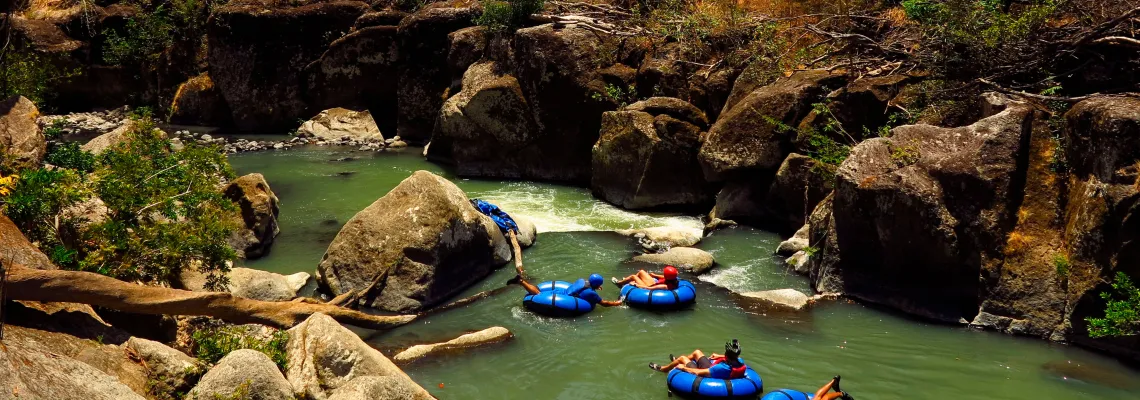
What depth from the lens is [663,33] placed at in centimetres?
2153

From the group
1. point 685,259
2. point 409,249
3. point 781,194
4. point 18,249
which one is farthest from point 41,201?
point 781,194

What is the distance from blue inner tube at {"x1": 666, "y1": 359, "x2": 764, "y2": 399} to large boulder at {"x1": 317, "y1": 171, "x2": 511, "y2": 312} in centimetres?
473

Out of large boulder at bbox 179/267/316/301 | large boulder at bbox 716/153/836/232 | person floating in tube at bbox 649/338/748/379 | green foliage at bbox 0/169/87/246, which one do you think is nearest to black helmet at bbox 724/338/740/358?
person floating in tube at bbox 649/338/748/379

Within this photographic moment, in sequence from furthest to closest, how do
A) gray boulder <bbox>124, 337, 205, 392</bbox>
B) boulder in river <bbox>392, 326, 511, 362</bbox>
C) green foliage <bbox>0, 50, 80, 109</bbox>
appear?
green foliage <bbox>0, 50, 80, 109</bbox> → boulder in river <bbox>392, 326, 511, 362</bbox> → gray boulder <bbox>124, 337, 205, 392</bbox>

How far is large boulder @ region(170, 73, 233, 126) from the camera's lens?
31.8m

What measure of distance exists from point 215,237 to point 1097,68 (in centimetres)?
1391

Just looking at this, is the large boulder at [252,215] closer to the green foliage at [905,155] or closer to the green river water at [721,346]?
the green river water at [721,346]

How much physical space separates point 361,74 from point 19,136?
18.1m

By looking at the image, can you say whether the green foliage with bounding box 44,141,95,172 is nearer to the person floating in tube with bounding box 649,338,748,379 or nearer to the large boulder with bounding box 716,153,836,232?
the person floating in tube with bounding box 649,338,748,379

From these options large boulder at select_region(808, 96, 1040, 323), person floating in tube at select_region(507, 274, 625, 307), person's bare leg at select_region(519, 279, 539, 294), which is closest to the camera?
large boulder at select_region(808, 96, 1040, 323)

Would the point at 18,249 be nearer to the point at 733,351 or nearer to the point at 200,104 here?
the point at 733,351

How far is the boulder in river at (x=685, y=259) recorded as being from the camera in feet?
49.5

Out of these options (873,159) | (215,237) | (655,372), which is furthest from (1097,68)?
(215,237)

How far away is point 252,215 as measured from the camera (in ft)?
52.1
